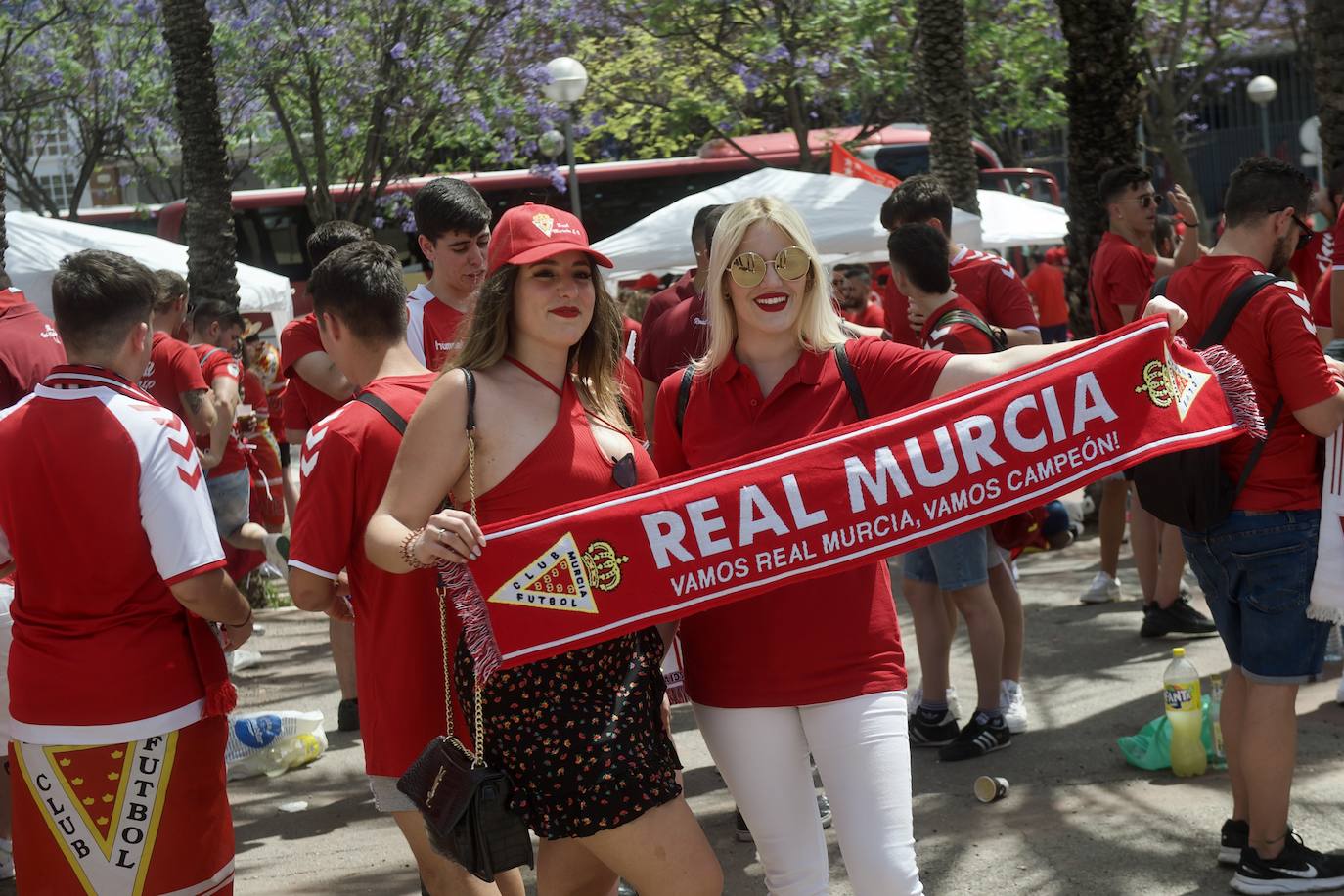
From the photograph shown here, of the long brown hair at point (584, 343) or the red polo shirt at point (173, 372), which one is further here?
the red polo shirt at point (173, 372)

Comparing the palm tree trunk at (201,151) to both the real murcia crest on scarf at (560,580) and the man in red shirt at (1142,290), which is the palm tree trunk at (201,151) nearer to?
the man in red shirt at (1142,290)

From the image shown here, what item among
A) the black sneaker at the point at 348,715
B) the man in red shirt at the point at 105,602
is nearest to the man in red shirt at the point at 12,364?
the man in red shirt at the point at 105,602

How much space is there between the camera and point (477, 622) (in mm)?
3154

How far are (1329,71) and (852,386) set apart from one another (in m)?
5.17

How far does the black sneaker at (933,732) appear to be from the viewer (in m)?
6.06

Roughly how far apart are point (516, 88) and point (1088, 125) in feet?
43.3

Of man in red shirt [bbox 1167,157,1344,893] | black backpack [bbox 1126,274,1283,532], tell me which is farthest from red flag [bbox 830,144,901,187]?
black backpack [bbox 1126,274,1283,532]

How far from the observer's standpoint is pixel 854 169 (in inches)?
551

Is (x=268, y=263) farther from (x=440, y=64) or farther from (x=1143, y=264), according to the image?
(x=1143, y=264)

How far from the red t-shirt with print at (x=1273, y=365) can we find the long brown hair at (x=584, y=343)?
1.83m

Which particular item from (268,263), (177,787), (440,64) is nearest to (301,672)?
(177,787)

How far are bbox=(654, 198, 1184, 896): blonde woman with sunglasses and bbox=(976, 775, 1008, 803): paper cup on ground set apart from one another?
2.15 meters

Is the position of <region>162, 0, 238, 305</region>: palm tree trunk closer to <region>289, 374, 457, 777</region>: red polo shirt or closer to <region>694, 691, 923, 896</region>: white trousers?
<region>289, 374, 457, 777</region>: red polo shirt

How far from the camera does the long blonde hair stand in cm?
351
